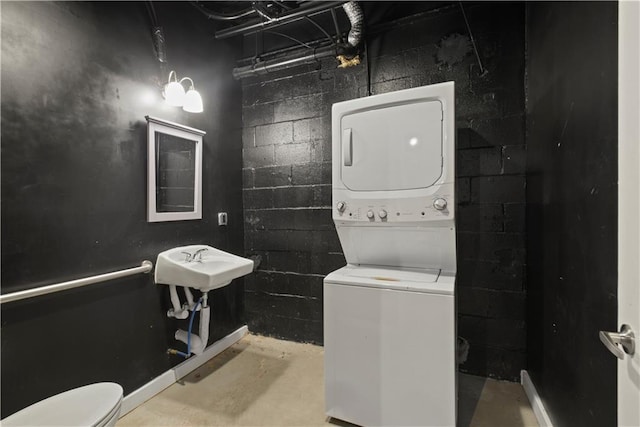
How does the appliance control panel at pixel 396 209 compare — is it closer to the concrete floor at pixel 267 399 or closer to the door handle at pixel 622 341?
the door handle at pixel 622 341

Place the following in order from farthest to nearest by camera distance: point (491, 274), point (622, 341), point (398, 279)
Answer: point (491, 274), point (398, 279), point (622, 341)

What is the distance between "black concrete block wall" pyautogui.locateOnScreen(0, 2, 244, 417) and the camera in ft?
4.18

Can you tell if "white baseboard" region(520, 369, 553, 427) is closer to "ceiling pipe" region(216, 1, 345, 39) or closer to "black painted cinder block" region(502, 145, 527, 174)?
"black painted cinder block" region(502, 145, 527, 174)

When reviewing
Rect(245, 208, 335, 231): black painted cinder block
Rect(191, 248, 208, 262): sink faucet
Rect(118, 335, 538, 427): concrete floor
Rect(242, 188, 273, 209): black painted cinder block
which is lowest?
Rect(118, 335, 538, 427): concrete floor

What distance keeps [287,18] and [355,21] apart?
49cm

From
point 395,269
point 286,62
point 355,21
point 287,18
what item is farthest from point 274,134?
point 395,269

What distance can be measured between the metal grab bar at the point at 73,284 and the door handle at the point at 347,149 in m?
1.41

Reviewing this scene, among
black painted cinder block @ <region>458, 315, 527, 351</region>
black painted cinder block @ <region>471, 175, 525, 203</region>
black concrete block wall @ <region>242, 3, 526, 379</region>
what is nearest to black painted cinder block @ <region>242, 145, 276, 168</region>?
black concrete block wall @ <region>242, 3, 526, 379</region>

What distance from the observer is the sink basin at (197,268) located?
1.77 metres

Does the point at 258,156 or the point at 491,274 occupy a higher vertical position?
the point at 258,156

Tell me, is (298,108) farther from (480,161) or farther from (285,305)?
(285,305)

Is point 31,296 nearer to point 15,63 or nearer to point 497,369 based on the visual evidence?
point 15,63

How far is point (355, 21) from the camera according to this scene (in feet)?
6.72

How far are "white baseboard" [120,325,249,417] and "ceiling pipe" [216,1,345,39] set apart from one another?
8.44ft
